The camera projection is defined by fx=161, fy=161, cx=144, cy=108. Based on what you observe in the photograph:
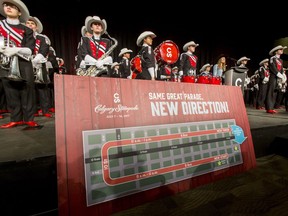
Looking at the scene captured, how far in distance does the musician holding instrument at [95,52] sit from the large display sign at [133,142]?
1.61 m

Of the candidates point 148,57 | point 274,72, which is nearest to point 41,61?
point 148,57

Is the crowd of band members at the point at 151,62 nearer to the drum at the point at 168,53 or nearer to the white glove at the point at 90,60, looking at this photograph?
the white glove at the point at 90,60

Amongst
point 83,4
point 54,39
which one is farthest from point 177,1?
point 54,39

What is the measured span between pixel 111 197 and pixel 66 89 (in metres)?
0.67

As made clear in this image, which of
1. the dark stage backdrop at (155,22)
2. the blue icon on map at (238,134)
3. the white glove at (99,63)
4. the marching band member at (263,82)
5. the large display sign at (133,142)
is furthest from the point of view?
the dark stage backdrop at (155,22)

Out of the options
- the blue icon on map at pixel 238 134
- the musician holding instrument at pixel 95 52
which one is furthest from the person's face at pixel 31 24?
the blue icon on map at pixel 238 134

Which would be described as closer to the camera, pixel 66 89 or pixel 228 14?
pixel 66 89

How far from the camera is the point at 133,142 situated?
1037 millimetres

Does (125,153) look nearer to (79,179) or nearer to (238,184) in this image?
(79,179)

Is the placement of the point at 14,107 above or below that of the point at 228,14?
below

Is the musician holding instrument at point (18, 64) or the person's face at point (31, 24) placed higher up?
the person's face at point (31, 24)

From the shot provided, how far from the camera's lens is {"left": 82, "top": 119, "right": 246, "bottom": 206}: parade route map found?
0.91 m

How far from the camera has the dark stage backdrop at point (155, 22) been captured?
5.90 metres

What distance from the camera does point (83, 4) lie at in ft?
20.0
